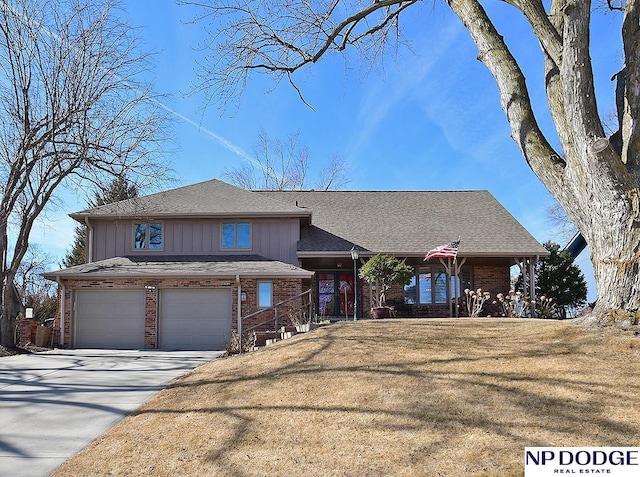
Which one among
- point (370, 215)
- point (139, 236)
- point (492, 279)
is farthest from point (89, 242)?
point (492, 279)

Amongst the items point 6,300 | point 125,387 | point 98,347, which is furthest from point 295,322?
point 6,300

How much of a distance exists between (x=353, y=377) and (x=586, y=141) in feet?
16.0

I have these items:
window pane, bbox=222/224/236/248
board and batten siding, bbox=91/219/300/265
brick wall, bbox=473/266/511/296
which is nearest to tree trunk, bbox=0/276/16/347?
board and batten siding, bbox=91/219/300/265

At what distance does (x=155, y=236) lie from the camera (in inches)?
714

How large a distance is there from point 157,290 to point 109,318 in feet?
5.94

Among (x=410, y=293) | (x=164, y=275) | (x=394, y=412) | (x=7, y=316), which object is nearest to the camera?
(x=394, y=412)

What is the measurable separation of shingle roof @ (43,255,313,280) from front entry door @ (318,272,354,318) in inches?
106

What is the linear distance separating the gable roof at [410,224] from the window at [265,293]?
1870mm

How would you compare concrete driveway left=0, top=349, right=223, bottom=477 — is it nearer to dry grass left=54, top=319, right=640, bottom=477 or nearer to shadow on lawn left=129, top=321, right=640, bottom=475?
dry grass left=54, top=319, right=640, bottom=477

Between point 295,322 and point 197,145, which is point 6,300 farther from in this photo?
point 295,322

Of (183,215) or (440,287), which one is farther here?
(440,287)

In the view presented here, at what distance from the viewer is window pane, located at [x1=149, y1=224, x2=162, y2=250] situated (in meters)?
18.1

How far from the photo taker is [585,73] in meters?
7.54

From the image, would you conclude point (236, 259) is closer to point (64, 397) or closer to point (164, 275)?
point (164, 275)
